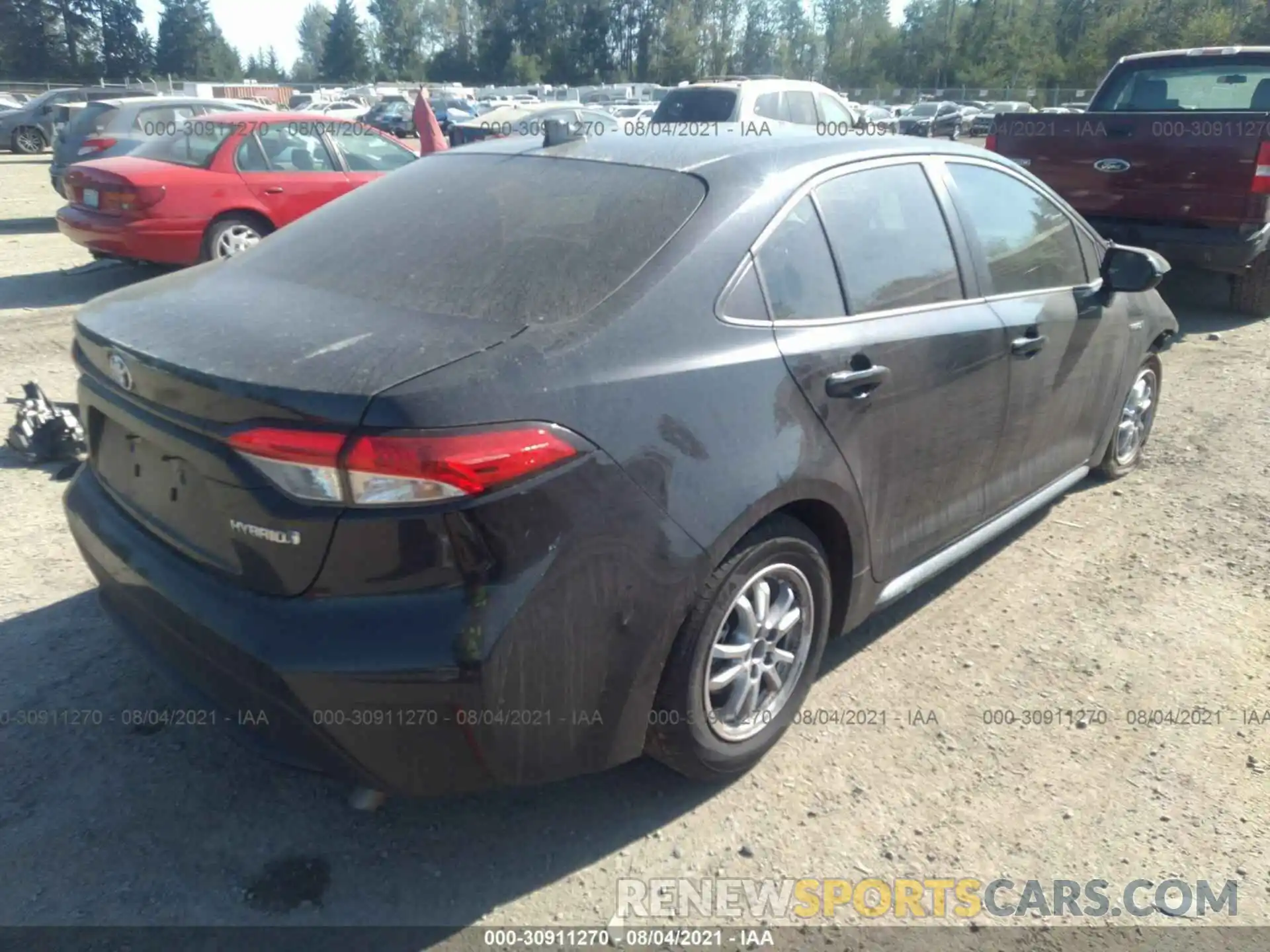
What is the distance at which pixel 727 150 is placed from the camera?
10.1ft

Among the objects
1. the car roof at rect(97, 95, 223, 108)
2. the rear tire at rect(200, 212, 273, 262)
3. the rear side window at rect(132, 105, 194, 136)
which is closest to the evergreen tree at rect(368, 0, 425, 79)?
the car roof at rect(97, 95, 223, 108)

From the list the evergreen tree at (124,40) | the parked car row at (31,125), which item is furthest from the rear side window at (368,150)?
the evergreen tree at (124,40)

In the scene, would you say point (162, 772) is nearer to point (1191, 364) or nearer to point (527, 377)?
point (527, 377)

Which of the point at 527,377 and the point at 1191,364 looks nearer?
the point at 527,377

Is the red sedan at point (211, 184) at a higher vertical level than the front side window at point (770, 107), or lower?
lower

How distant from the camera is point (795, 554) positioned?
2.85 metres

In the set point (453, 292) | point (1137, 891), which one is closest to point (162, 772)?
point (453, 292)

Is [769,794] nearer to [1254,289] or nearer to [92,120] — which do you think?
[1254,289]

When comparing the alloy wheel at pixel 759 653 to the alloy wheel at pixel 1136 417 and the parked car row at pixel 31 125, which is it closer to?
the alloy wheel at pixel 1136 417

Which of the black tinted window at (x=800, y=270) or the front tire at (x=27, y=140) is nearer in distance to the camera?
the black tinted window at (x=800, y=270)

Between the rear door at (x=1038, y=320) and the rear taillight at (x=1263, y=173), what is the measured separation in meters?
3.84

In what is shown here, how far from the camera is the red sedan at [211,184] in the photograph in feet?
27.5

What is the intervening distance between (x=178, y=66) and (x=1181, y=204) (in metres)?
85.3

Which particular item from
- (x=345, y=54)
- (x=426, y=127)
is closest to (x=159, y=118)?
(x=426, y=127)
